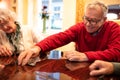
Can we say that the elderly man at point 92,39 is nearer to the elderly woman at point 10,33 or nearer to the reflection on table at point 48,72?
the reflection on table at point 48,72

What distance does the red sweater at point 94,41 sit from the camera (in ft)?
4.41

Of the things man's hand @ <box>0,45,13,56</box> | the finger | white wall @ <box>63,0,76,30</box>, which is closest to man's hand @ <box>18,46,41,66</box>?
the finger

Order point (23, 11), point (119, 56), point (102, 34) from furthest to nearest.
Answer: point (23, 11) → point (102, 34) → point (119, 56)

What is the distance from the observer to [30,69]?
1.03 m

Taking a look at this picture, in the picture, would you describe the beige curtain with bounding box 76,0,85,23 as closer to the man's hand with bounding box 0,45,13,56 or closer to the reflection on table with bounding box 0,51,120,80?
the man's hand with bounding box 0,45,13,56

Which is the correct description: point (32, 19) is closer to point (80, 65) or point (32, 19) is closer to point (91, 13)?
point (91, 13)

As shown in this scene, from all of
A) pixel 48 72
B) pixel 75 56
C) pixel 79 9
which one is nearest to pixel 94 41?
pixel 75 56

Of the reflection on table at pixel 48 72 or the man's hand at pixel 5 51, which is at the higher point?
the reflection on table at pixel 48 72

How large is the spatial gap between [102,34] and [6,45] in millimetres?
787

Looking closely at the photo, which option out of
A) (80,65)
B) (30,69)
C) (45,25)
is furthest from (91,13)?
(45,25)

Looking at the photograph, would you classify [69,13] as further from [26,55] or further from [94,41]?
[26,55]

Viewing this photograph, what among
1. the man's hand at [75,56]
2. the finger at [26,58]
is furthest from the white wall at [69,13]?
the finger at [26,58]

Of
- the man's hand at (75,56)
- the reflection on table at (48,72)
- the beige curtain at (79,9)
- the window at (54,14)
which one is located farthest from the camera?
the window at (54,14)

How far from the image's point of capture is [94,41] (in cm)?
163
